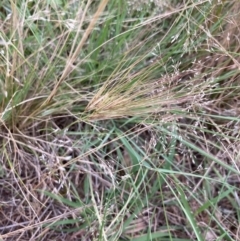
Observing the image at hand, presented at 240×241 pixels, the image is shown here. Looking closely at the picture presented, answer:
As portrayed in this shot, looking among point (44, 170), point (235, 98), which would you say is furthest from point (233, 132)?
point (44, 170)

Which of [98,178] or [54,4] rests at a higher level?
[54,4]

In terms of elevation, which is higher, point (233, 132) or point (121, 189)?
point (233, 132)

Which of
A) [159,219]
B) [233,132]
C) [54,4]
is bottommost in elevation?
[159,219]

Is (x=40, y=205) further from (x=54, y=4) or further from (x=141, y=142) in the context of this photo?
(x=54, y=4)

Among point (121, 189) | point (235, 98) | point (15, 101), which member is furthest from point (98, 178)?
point (235, 98)

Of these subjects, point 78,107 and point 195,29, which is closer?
point 195,29

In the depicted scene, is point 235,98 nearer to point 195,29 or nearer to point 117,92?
point 195,29
